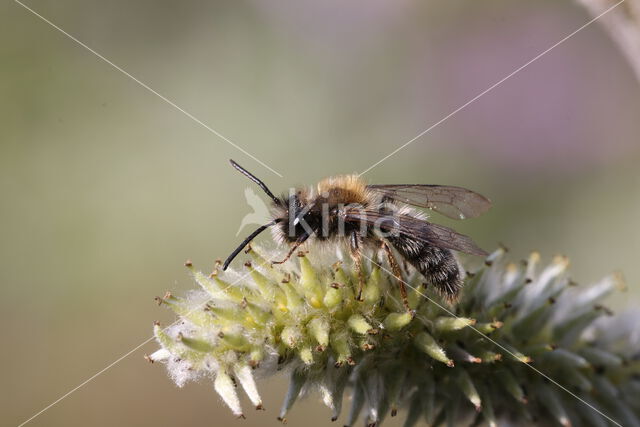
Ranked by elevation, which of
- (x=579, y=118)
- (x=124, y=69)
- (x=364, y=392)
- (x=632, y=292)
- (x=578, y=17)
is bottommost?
(x=364, y=392)

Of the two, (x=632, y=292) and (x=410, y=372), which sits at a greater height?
(x=632, y=292)

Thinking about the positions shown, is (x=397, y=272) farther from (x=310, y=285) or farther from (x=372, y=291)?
(x=310, y=285)

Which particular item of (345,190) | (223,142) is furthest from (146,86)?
(345,190)

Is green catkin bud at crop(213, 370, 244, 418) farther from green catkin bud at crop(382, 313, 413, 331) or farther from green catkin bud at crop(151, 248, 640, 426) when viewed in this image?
green catkin bud at crop(382, 313, 413, 331)

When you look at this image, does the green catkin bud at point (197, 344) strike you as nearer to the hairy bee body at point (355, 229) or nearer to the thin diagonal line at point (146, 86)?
the hairy bee body at point (355, 229)

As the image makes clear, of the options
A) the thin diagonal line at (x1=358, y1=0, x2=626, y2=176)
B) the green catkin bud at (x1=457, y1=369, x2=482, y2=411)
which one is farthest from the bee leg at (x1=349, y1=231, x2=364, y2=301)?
the thin diagonal line at (x1=358, y1=0, x2=626, y2=176)

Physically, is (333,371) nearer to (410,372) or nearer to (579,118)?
(410,372)

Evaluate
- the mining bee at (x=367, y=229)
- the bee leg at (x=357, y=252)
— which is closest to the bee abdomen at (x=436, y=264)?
the mining bee at (x=367, y=229)

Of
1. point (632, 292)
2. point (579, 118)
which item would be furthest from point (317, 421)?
point (579, 118)
